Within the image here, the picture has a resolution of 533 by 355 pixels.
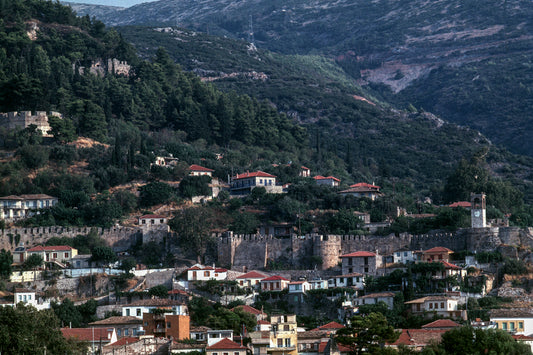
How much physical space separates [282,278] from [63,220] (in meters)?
19.2

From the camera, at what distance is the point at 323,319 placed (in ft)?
236

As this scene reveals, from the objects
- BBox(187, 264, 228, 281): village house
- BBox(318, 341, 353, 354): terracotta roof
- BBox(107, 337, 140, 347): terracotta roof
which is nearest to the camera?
BBox(107, 337, 140, 347): terracotta roof

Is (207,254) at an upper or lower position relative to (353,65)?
lower

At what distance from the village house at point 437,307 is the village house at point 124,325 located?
647 inches

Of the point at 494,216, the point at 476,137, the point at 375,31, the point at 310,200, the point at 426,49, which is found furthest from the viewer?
the point at 375,31

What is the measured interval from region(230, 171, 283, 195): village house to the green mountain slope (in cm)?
4961

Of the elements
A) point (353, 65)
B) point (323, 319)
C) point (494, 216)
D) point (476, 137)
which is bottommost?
point (323, 319)

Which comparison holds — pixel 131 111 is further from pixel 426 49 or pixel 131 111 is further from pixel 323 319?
pixel 426 49

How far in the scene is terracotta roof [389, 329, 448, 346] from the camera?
60.7 metres

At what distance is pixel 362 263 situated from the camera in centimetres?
7731

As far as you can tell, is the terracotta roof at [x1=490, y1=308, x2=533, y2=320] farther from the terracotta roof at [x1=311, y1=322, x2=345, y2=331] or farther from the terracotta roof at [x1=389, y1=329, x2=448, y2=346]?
the terracotta roof at [x1=311, y1=322, x2=345, y2=331]

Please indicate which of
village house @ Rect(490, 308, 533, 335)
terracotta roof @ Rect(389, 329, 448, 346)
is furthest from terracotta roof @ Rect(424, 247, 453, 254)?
terracotta roof @ Rect(389, 329, 448, 346)

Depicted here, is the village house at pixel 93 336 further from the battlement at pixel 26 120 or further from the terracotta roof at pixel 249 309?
the battlement at pixel 26 120

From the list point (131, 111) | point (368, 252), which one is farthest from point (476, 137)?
point (368, 252)
